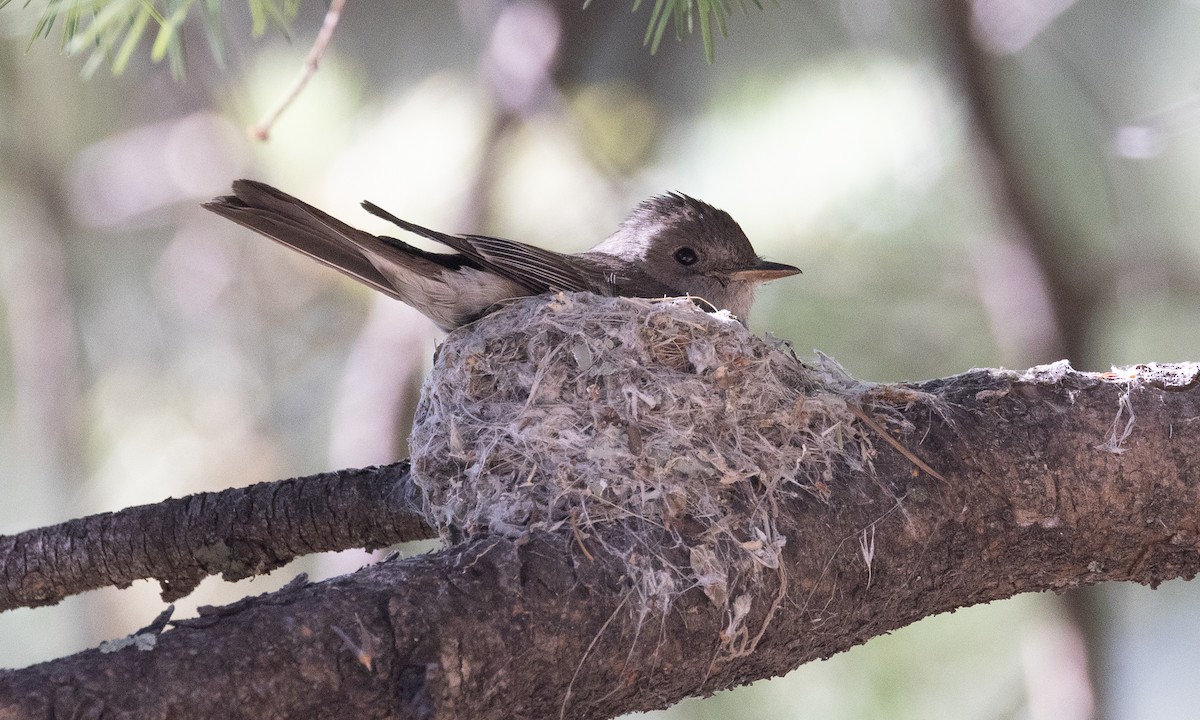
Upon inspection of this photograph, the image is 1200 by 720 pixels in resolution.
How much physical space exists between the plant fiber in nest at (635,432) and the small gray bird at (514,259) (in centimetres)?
15

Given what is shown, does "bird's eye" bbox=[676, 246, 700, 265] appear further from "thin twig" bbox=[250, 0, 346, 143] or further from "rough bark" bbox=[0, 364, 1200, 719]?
"thin twig" bbox=[250, 0, 346, 143]

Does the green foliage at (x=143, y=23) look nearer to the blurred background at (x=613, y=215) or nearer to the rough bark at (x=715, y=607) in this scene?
the rough bark at (x=715, y=607)

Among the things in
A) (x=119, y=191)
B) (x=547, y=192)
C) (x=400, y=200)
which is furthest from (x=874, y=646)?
(x=119, y=191)

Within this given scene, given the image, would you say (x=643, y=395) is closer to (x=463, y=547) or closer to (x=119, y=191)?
(x=463, y=547)

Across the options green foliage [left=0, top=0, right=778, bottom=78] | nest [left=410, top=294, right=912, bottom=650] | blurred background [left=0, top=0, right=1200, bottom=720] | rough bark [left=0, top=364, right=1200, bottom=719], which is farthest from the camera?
blurred background [left=0, top=0, right=1200, bottom=720]

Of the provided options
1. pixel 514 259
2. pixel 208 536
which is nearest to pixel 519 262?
pixel 514 259

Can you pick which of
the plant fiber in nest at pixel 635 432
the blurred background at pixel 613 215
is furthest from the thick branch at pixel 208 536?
the blurred background at pixel 613 215

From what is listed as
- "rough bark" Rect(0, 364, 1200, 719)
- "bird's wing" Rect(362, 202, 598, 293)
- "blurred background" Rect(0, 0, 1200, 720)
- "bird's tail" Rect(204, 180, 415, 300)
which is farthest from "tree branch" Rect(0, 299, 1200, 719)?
"blurred background" Rect(0, 0, 1200, 720)

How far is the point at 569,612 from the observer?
1772 millimetres

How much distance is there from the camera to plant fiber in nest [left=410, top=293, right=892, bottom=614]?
2.05 metres

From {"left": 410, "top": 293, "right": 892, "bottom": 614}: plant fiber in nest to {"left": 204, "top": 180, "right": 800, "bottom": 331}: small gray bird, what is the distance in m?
0.15

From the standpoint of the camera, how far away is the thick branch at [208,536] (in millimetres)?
2498

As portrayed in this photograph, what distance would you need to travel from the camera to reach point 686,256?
3.73 m

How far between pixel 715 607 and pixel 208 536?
51.1 inches
